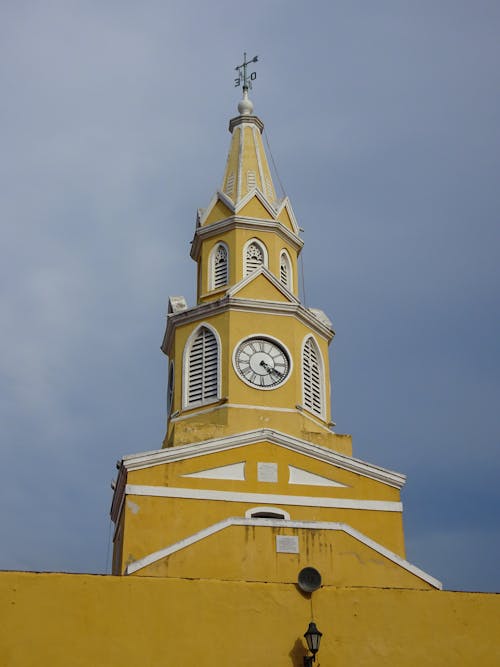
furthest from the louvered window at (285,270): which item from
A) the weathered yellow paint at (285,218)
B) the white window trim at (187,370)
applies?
the white window trim at (187,370)

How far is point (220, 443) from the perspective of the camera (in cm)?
2458

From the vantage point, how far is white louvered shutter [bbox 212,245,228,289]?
29.7m

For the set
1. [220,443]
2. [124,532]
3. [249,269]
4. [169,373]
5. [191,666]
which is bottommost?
[191,666]

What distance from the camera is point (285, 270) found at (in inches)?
1210

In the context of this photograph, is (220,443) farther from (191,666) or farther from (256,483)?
(191,666)

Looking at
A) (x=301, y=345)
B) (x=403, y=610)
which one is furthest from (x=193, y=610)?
(x=301, y=345)

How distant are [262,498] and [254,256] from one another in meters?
8.50

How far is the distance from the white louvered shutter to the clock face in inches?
118

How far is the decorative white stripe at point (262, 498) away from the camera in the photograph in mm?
23641

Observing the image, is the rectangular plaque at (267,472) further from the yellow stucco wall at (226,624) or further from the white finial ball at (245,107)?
the white finial ball at (245,107)

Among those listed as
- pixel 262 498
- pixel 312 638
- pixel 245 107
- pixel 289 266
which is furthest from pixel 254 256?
pixel 312 638

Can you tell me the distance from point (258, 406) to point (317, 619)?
956 centimetres

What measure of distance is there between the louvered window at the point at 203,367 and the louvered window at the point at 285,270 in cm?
377

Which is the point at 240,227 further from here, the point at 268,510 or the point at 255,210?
the point at 268,510
